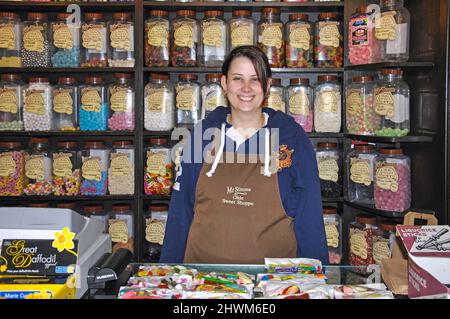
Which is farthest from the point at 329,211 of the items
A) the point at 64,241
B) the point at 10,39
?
the point at 64,241

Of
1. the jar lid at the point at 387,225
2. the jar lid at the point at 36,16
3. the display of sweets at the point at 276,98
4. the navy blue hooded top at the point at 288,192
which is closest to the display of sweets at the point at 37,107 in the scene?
the jar lid at the point at 36,16

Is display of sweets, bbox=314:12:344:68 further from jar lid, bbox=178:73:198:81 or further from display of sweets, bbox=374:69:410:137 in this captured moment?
jar lid, bbox=178:73:198:81

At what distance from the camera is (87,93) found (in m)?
3.35

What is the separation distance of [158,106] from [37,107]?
71cm

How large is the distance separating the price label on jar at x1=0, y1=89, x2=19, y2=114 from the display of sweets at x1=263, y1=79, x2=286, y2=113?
58.4 inches

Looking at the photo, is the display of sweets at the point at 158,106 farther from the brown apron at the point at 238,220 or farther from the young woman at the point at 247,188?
the brown apron at the point at 238,220

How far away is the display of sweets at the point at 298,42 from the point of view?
10.8 feet

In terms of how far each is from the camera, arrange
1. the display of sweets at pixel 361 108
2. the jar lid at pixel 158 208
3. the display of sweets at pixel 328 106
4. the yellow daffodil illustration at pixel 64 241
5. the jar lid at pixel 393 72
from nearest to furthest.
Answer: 1. the yellow daffodil illustration at pixel 64 241
2. the jar lid at pixel 393 72
3. the display of sweets at pixel 361 108
4. the display of sweets at pixel 328 106
5. the jar lid at pixel 158 208

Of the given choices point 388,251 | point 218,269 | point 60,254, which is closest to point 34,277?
point 60,254

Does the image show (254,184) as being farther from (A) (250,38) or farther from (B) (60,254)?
(A) (250,38)

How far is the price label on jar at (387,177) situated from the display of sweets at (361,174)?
96 millimetres

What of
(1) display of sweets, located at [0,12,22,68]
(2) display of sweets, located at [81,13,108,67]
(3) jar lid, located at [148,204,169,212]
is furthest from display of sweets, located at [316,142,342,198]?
(1) display of sweets, located at [0,12,22,68]

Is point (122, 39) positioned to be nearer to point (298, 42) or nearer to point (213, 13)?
point (213, 13)

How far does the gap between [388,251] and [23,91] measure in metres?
2.28
